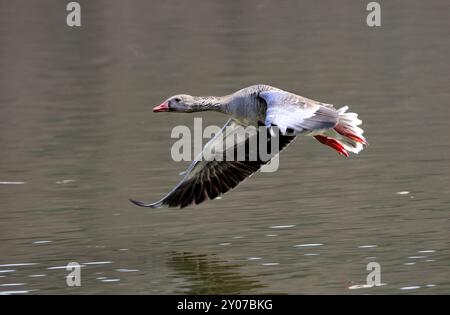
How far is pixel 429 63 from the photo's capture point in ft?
82.9

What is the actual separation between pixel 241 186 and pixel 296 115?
4234 mm

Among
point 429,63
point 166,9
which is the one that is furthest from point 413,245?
point 166,9

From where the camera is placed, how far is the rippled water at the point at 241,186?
40.9ft

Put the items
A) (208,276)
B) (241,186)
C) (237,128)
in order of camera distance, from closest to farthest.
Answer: (208,276), (237,128), (241,186)

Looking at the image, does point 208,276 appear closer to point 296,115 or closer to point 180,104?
point 296,115

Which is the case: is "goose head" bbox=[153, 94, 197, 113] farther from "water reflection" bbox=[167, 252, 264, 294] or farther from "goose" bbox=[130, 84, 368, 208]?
"water reflection" bbox=[167, 252, 264, 294]

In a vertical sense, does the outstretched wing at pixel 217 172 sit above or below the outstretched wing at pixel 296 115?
below

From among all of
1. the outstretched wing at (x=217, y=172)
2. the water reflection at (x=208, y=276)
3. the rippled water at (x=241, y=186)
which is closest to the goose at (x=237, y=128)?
the outstretched wing at (x=217, y=172)

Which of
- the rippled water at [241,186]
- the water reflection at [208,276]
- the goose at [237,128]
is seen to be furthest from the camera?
the goose at [237,128]

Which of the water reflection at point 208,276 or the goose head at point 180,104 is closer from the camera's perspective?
the water reflection at point 208,276

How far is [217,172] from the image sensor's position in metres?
14.4

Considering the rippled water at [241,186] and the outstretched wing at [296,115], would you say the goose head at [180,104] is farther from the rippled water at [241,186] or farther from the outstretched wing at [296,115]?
the outstretched wing at [296,115]

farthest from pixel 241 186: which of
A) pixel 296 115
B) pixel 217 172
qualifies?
pixel 296 115

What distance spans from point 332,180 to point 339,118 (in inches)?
101
